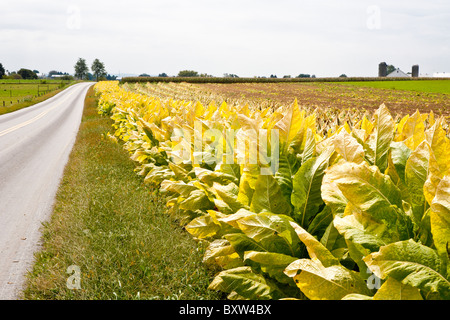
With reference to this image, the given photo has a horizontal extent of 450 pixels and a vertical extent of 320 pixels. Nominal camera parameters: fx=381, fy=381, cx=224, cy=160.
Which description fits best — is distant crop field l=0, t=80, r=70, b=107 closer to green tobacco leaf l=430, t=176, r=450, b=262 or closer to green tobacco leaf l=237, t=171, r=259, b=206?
green tobacco leaf l=237, t=171, r=259, b=206

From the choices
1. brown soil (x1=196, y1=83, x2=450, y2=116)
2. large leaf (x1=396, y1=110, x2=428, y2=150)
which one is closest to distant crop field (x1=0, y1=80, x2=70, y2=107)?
brown soil (x1=196, y1=83, x2=450, y2=116)

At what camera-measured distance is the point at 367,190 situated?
1516 mm

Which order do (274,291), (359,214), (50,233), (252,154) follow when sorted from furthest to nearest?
(50,233) < (252,154) < (274,291) < (359,214)

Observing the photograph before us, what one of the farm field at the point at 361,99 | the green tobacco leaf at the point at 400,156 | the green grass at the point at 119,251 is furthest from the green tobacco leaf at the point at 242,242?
the farm field at the point at 361,99

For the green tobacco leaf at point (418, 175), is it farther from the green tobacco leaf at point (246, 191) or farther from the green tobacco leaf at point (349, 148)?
the green tobacco leaf at point (246, 191)

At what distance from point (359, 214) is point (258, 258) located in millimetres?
576

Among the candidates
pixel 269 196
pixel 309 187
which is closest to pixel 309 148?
pixel 309 187

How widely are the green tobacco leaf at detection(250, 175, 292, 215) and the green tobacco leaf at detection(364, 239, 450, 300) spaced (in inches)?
32.6

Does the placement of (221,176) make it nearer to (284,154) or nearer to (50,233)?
(284,154)

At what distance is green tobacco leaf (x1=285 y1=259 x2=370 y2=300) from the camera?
1.54 m

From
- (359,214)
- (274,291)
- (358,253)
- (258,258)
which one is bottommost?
(274,291)
